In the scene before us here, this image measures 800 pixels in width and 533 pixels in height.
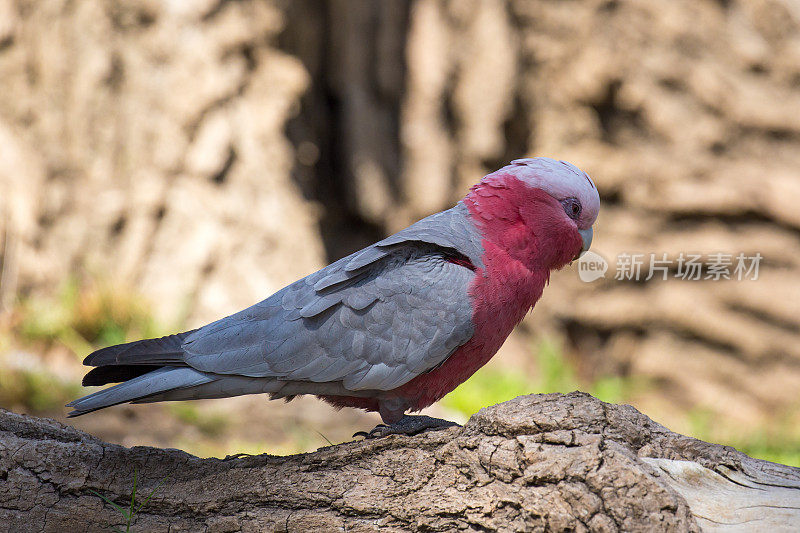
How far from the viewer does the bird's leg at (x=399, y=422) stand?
2730mm

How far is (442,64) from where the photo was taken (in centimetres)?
757

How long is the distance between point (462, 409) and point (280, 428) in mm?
1565

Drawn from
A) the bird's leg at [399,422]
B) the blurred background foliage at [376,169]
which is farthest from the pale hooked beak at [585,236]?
the blurred background foliage at [376,169]

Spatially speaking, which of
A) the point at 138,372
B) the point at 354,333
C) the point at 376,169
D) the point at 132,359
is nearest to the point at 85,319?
the point at 376,169

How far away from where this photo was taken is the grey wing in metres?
2.74

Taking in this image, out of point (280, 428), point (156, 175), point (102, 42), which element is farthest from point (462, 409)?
point (102, 42)

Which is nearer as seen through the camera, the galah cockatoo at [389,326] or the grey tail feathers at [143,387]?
the grey tail feathers at [143,387]

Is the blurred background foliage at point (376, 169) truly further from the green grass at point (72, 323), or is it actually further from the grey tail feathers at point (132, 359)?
the grey tail feathers at point (132, 359)

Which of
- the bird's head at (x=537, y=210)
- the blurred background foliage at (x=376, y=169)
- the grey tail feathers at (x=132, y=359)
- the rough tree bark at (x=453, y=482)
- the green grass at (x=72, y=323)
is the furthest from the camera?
the blurred background foliage at (x=376, y=169)

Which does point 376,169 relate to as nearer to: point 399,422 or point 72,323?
point 72,323

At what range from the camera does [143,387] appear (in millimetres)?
2641

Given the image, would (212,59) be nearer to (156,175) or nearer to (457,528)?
(156,175)

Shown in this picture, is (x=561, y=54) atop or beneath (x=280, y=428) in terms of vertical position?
atop

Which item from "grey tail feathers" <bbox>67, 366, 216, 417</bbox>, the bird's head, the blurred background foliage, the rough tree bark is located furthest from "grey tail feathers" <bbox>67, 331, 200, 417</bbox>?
the blurred background foliage
